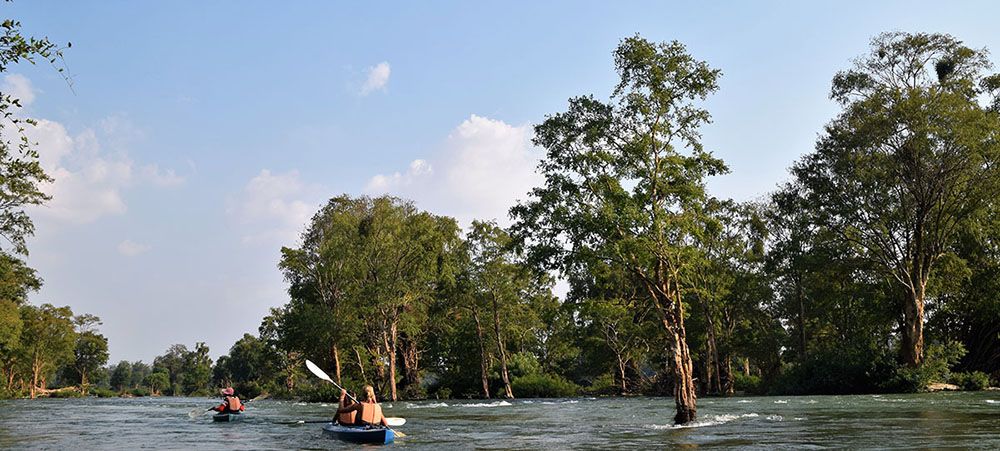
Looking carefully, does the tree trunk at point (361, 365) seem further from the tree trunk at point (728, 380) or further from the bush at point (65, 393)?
the bush at point (65, 393)

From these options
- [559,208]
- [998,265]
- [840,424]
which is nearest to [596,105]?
[559,208]

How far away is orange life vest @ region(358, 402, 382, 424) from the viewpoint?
21703mm

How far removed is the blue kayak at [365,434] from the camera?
2081 cm

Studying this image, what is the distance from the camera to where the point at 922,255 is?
44250 mm

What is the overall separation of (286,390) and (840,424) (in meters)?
61.9

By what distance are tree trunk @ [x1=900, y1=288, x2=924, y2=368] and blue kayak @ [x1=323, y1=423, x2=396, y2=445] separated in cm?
3326

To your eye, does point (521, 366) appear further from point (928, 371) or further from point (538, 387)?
point (928, 371)

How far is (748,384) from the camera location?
61.6m

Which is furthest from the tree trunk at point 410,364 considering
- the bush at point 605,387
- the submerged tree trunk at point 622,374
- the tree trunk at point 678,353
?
the tree trunk at point 678,353

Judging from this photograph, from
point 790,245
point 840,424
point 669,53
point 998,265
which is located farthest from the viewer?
point 790,245

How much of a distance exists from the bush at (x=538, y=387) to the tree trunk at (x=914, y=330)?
2742cm

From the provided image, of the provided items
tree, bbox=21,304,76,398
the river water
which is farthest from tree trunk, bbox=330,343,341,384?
tree, bbox=21,304,76,398

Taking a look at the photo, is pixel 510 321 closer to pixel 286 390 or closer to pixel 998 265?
pixel 286 390

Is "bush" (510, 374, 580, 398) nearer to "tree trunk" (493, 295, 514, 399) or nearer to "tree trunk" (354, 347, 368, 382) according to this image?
"tree trunk" (493, 295, 514, 399)
